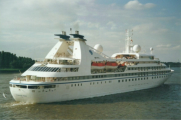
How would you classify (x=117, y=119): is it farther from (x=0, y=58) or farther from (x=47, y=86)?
(x=0, y=58)

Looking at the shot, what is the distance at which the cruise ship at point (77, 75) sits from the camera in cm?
2244

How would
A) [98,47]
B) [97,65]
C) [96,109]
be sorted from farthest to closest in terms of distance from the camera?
[98,47] < [97,65] < [96,109]

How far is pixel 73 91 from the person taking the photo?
2434 cm

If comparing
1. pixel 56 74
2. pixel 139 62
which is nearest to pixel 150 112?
pixel 56 74

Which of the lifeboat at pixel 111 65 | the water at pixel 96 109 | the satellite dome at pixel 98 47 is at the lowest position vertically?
the water at pixel 96 109

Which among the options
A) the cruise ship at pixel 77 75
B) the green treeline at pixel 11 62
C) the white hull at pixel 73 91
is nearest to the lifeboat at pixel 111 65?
the cruise ship at pixel 77 75

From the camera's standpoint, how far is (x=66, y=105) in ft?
74.2

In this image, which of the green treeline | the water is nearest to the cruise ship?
the water

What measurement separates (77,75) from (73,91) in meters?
2.29

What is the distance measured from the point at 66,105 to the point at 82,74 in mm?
5105

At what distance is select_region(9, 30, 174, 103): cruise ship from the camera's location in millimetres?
22438

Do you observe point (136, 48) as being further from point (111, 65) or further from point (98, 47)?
point (111, 65)

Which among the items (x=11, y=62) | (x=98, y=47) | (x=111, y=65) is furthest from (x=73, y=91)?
(x=11, y=62)

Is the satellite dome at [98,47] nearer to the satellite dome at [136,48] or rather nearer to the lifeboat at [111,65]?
the lifeboat at [111,65]
